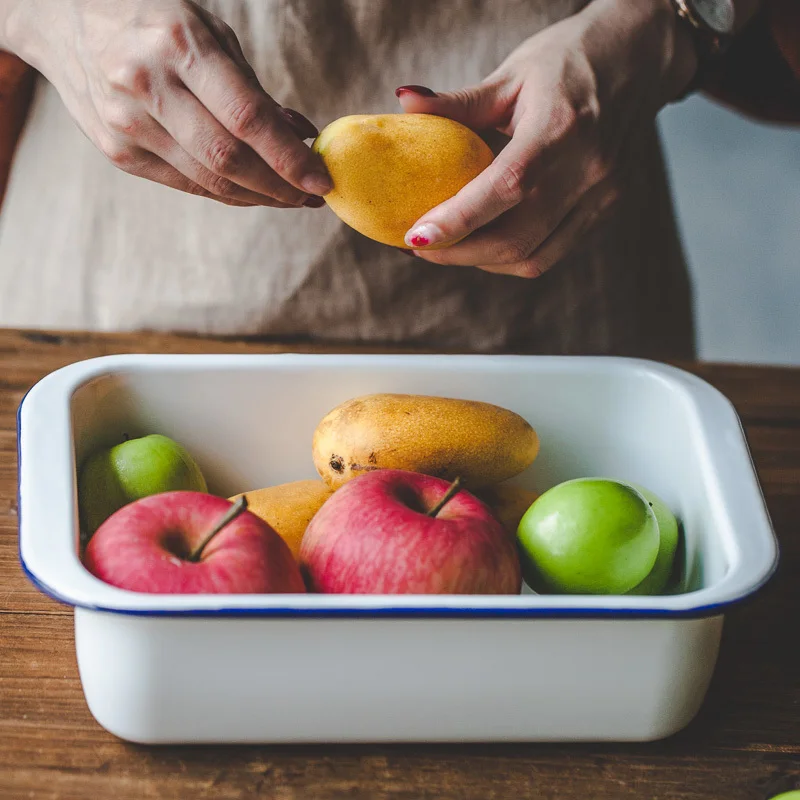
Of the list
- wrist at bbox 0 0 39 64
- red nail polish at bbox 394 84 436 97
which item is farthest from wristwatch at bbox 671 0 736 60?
wrist at bbox 0 0 39 64

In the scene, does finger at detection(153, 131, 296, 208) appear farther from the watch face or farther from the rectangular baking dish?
the watch face

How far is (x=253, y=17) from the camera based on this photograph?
0.83 meters

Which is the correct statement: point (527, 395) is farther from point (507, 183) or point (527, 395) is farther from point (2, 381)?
point (2, 381)

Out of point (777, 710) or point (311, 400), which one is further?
point (311, 400)

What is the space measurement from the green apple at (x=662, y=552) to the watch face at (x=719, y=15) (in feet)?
1.49

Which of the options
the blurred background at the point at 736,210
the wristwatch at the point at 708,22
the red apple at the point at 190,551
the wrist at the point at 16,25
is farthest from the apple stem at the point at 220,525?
the blurred background at the point at 736,210

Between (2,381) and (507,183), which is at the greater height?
(507,183)

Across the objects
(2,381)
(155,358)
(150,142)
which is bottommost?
(2,381)

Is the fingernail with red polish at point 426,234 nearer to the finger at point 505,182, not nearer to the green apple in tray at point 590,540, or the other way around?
the finger at point 505,182

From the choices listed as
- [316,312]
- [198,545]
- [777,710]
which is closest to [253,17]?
[316,312]

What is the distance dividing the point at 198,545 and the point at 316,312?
1.59 ft

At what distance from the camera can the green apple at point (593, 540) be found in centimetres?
47

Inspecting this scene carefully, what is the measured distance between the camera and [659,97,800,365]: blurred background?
8.55 feet

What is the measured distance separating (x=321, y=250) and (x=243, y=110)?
0.35 m
